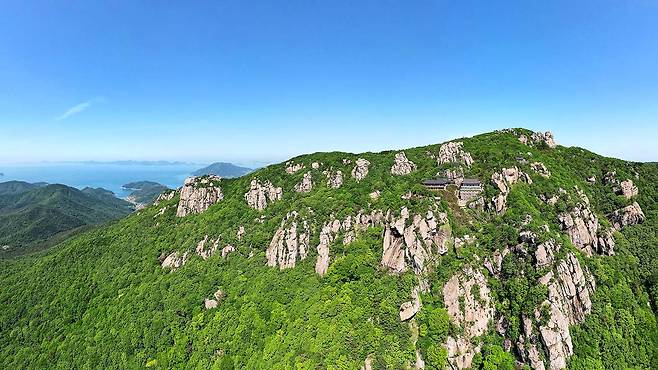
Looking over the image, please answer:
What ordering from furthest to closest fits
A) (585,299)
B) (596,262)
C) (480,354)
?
(596,262) < (585,299) < (480,354)

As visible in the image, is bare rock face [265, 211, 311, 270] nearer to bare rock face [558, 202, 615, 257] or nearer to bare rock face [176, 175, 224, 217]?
bare rock face [176, 175, 224, 217]

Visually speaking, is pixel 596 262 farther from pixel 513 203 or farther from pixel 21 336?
pixel 21 336

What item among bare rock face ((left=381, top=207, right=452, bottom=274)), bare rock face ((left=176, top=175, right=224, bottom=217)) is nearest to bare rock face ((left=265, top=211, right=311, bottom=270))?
bare rock face ((left=381, top=207, right=452, bottom=274))

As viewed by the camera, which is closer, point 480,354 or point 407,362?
point 407,362

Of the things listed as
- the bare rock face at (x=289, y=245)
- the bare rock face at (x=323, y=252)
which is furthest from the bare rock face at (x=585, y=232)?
the bare rock face at (x=289, y=245)

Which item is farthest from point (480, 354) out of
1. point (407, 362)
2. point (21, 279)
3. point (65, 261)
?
point (21, 279)

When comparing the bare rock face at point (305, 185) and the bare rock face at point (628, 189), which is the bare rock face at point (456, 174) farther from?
the bare rock face at point (628, 189)
